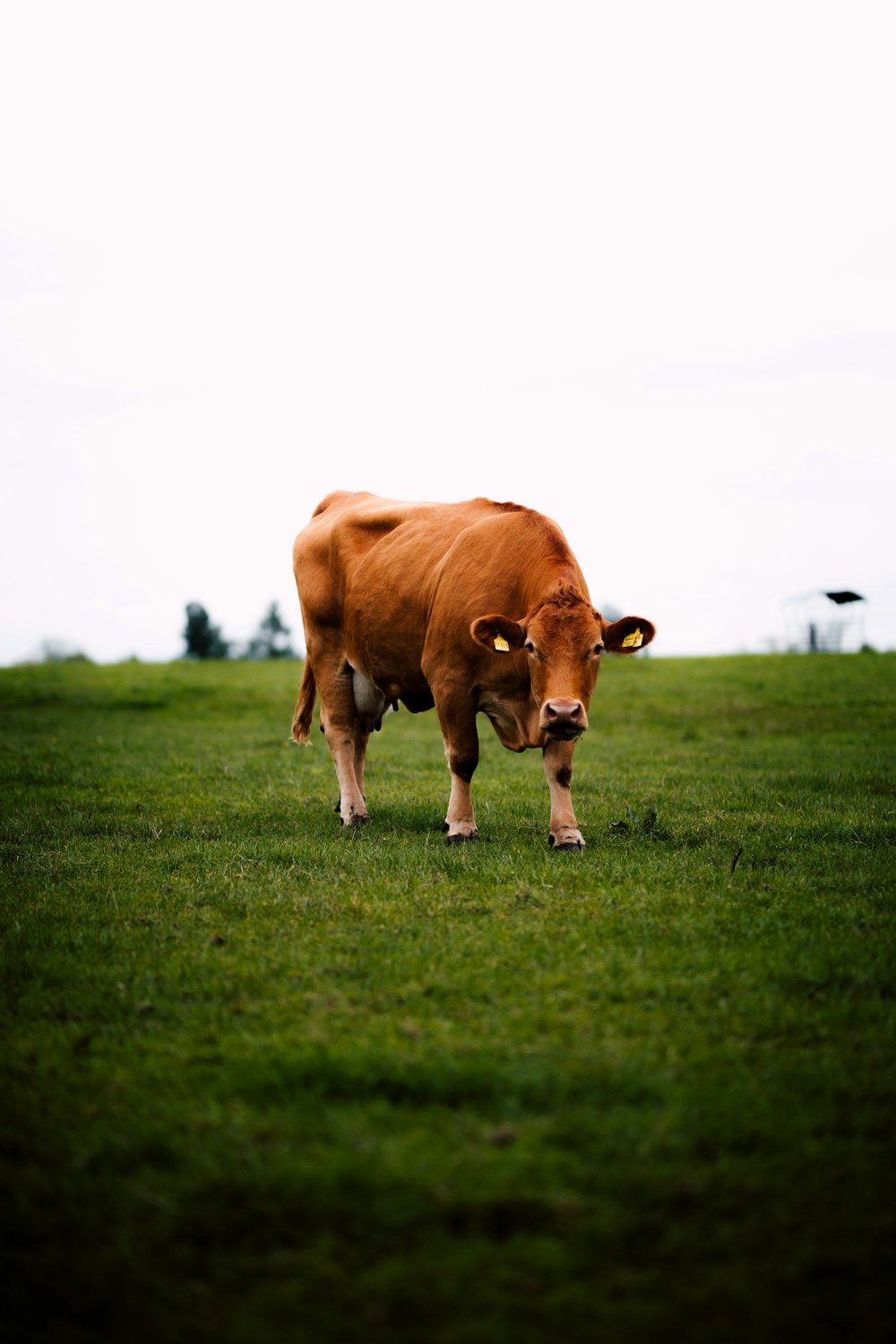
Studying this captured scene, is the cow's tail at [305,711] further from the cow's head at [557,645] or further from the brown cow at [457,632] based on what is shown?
the cow's head at [557,645]

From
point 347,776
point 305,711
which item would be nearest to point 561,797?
point 347,776

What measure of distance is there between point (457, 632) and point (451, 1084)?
205 inches

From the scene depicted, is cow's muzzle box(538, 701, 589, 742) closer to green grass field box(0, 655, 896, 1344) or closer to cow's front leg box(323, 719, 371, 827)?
green grass field box(0, 655, 896, 1344)

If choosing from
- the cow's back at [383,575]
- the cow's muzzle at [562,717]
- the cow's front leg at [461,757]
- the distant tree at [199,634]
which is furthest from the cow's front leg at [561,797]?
the distant tree at [199,634]

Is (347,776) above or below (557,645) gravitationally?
below

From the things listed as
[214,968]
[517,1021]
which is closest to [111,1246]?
[517,1021]

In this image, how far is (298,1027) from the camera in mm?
4734

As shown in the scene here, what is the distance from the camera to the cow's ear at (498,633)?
322 inches

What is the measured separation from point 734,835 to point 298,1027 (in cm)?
470

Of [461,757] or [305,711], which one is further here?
[305,711]

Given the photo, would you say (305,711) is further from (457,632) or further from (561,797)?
(561,797)

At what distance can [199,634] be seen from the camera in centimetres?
4931

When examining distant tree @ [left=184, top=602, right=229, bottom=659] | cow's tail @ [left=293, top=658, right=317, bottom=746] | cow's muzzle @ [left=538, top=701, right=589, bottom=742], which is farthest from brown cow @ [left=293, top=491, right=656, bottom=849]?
distant tree @ [left=184, top=602, right=229, bottom=659]

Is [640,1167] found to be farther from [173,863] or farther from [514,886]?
[173,863]
